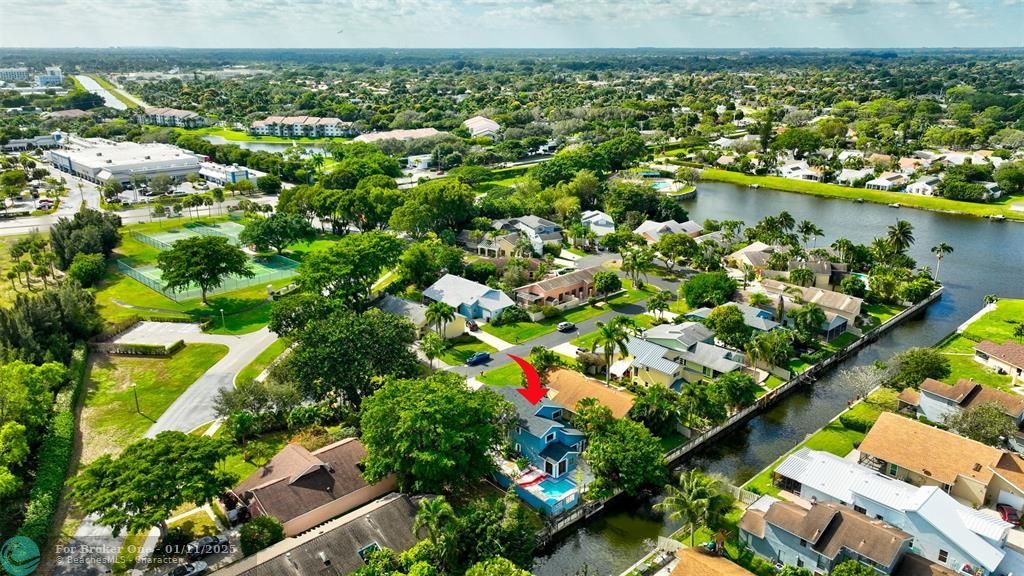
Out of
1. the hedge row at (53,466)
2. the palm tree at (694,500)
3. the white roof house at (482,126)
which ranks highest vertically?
the white roof house at (482,126)

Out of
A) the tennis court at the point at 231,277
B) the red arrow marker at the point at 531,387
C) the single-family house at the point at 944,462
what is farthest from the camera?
the tennis court at the point at 231,277

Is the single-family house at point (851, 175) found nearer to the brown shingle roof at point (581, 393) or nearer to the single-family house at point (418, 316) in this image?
the single-family house at point (418, 316)

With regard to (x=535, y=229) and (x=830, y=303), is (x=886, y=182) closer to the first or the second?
(x=830, y=303)

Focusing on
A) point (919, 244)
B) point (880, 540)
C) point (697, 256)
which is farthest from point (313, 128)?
point (880, 540)

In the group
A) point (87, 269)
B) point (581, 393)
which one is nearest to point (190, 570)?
point (581, 393)

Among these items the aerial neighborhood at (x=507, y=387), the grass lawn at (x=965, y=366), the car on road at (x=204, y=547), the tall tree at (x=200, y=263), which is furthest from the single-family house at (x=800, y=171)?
the car on road at (x=204, y=547)

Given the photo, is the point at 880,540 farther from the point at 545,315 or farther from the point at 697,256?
the point at 697,256

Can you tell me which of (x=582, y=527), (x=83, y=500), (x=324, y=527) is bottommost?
(x=582, y=527)

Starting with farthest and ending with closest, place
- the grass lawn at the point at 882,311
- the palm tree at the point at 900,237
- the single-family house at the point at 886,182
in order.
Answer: the single-family house at the point at 886,182 < the palm tree at the point at 900,237 < the grass lawn at the point at 882,311
